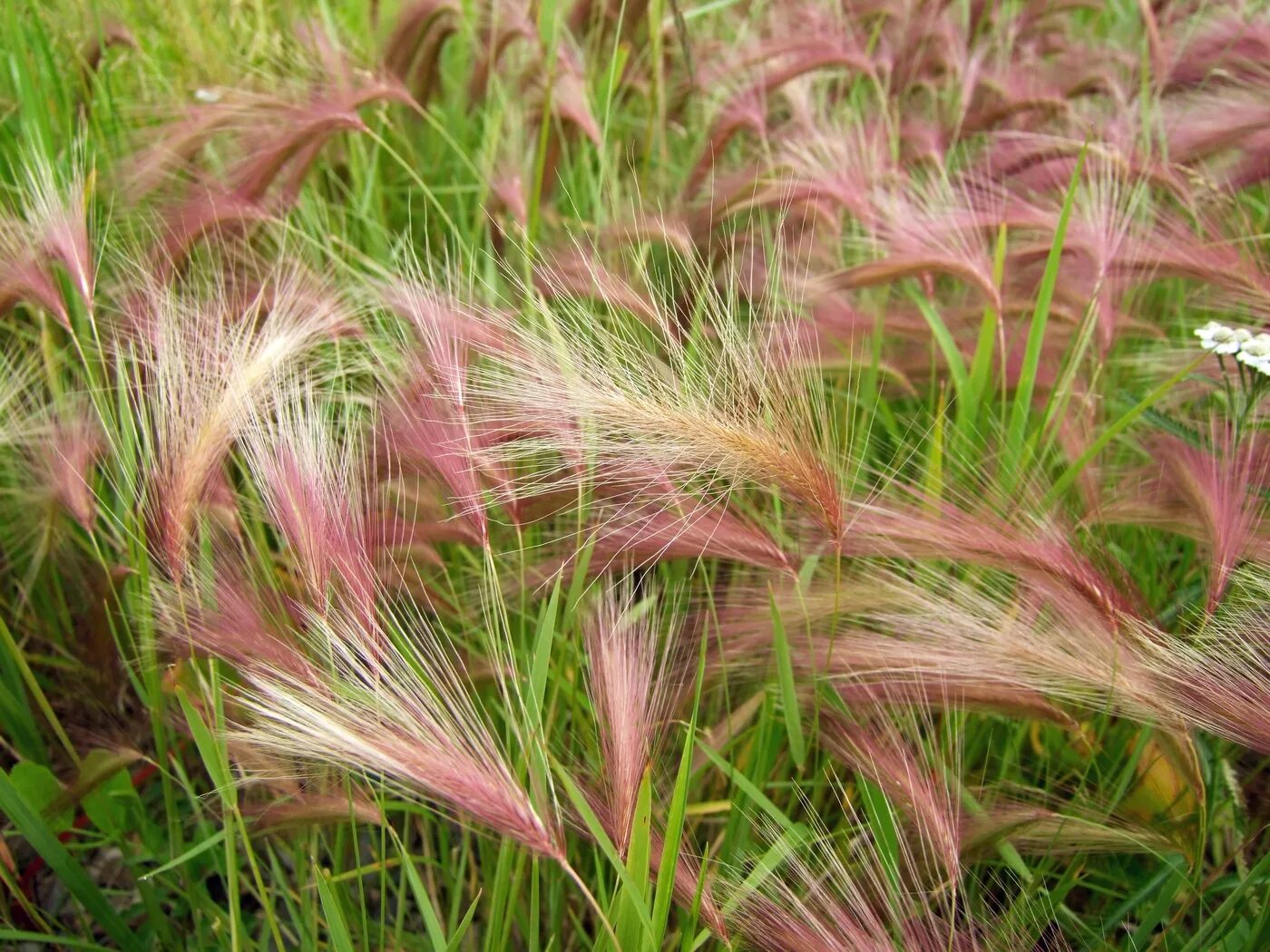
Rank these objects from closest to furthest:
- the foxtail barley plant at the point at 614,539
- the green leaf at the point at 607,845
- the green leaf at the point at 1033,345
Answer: the green leaf at the point at 607,845 → the foxtail barley plant at the point at 614,539 → the green leaf at the point at 1033,345

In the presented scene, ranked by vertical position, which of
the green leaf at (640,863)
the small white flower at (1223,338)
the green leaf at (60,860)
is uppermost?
the small white flower at (1223,338)

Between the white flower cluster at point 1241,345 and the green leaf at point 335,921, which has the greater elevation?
the white flower cluster at point 1241,345

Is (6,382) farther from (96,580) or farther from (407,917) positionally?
(407,917)

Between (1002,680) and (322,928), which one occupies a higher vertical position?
(1002,680)

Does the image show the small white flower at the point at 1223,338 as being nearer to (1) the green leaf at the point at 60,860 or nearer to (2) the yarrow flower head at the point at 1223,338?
(2) the yarrow flower head at the point at 1223,338

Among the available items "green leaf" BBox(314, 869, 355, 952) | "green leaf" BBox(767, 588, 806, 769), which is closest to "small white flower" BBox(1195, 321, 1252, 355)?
"green leaf" BBox(767, 588, 806, 769)

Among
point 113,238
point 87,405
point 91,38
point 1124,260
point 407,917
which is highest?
point 91,38

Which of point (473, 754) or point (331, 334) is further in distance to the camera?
point (331, 334)

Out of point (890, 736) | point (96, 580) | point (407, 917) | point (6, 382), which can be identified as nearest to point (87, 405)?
point (6, 382)

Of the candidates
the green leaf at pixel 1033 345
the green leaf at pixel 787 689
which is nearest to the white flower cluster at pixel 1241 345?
the green leaf at pixel 1033 345
